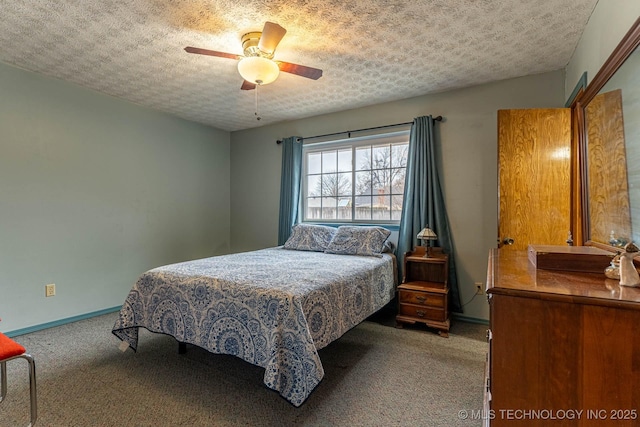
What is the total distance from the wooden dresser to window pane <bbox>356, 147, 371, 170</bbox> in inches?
118

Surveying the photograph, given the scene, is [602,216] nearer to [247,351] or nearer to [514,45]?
[514,45]

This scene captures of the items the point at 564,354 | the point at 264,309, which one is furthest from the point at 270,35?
the point at 564,354

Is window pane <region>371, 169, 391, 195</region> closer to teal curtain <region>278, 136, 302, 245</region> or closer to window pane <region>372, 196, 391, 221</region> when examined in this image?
window pane <region>372, 196, 391, 221</region>

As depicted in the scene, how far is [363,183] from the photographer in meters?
3.87

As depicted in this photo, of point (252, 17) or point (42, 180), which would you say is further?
point (42, 180)

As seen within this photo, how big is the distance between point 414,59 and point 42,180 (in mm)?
3630

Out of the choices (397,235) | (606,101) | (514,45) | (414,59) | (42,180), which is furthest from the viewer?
(397,235)

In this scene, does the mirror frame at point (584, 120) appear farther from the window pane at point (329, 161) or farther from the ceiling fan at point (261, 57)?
the window pane at point (329, 161)

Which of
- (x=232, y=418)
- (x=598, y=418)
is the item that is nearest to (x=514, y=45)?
(x=598, y=418)

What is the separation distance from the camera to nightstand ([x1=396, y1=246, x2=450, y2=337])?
9.23ft

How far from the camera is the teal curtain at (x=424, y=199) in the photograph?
125 inches

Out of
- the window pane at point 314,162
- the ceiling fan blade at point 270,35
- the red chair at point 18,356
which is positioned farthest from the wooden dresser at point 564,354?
the window pane at point 314,162

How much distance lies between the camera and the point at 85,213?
3.23 metres

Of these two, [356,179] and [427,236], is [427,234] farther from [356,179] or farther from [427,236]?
[356,179]
